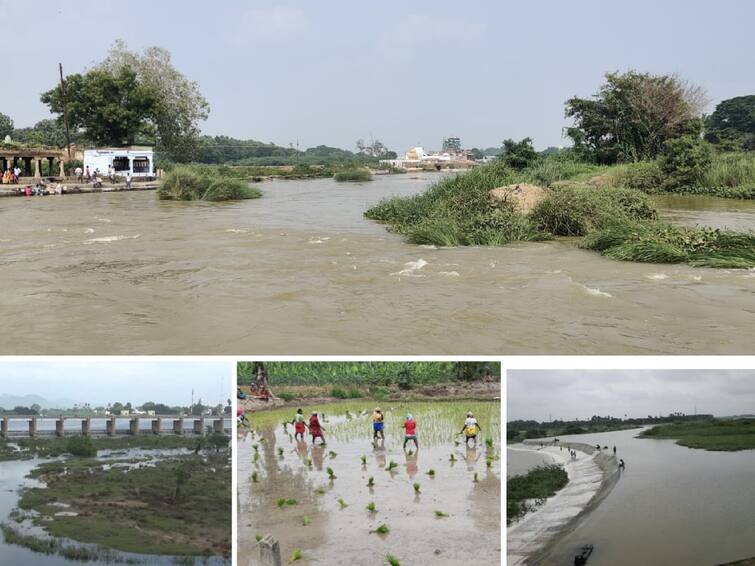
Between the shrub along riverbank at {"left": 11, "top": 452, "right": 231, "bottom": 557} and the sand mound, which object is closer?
the shrub along riverbank at {"left": 11, "top": 452, "right": 231, "bottom": 557}

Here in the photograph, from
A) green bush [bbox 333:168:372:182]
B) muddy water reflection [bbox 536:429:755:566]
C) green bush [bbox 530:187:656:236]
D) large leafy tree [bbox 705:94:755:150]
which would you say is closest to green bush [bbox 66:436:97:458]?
muddy water reflection [bbox 536:429:755:566]

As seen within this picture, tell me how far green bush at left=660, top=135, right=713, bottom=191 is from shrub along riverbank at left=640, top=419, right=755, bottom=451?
2659 cm

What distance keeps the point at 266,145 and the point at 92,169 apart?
2731 inches

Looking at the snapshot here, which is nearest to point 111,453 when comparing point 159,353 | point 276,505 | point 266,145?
point 276,505

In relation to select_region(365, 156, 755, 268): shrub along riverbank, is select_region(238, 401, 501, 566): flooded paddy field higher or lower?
lower

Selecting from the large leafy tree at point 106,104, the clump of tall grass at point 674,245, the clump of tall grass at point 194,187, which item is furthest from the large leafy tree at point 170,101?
the clump of tall grass at point 674,245

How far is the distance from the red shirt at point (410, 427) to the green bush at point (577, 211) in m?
10.5

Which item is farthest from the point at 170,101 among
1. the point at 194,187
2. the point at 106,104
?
the point at 194,187

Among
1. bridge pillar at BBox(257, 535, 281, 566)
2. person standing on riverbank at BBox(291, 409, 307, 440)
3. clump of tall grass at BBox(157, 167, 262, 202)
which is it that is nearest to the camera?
bridge pillar at BBox(257, 535, 281, 566)

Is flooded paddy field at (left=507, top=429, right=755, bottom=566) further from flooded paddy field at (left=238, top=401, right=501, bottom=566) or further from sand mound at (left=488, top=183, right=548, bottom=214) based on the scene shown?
sand mound at (left=488, top=183, right=548, bottom=214)

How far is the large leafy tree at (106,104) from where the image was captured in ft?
145

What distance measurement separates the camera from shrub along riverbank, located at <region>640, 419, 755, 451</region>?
13.3 ft

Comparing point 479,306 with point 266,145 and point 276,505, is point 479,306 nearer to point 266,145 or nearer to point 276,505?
point 276,505

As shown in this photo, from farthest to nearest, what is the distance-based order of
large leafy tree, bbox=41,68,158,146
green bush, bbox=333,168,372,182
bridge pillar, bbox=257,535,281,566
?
green bush, bbox=333,168,372,182 < large leafy tree, bbox=41,68,158,146 < bridge pillar, bbox=257,535,281,566
